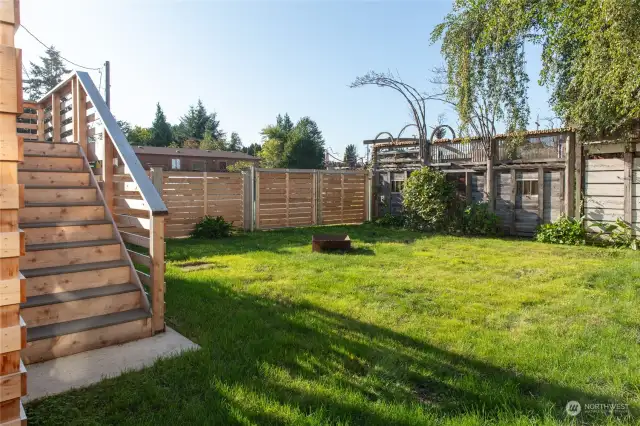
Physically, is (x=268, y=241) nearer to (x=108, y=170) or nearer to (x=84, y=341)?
(x=108, y=170)

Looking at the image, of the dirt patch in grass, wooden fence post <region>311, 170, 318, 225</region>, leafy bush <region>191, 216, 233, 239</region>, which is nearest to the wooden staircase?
the dirt patch in grass

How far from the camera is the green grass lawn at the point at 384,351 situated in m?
2.15

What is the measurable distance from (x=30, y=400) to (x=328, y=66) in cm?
1156

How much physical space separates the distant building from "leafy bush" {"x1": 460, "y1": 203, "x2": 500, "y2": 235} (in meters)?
24.1

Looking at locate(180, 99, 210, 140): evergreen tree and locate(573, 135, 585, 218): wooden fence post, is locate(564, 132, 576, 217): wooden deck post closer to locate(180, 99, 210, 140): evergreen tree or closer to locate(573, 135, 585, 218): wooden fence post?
locate(573, 135, 585, 218): wooden fence post

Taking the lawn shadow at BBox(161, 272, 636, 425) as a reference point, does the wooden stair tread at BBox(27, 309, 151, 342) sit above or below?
above

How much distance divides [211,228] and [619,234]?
29.2ft

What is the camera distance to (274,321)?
356 centimetres

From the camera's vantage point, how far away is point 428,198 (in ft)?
36.3

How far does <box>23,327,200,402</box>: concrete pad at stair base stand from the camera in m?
2.45

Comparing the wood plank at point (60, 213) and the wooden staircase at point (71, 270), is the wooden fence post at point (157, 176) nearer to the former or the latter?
the wooden staircase at point (71, 270)


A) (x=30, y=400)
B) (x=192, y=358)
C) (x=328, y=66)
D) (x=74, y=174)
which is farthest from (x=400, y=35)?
(x=30, y=400)

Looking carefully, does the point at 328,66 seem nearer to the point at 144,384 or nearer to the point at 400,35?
the point at 400,35

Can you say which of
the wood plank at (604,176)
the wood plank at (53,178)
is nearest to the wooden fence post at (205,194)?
the wood plank at (53,178)
